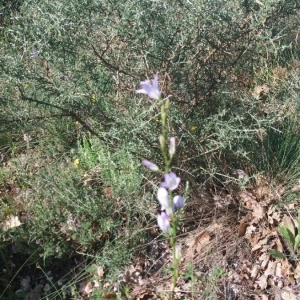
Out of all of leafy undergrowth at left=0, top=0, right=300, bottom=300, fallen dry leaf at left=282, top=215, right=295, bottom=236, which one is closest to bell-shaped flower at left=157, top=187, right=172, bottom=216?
leafy undergrowth at left=0, top=0, right=300, bottom=300

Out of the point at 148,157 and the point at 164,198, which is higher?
the point at 164,198

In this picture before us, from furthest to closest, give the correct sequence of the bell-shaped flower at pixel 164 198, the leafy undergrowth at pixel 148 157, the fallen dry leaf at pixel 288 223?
the fallen dry leaf at pixel 288 223 < the leafy undergrowth at pixel 148 157 < the bell-shaped flower at pixel 164 198

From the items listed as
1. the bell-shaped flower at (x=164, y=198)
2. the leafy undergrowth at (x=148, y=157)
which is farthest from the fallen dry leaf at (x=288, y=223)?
the bell-shaped flower at (x=164, y=198)

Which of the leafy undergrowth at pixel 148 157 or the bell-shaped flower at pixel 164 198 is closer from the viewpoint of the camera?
the bell-shaped flower at pixel 164 198

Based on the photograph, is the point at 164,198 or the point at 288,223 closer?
the point at 164,198

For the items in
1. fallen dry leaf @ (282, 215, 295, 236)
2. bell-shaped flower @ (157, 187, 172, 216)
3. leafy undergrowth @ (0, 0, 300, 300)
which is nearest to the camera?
bell-shaped flower @ (157, 187, 172, 216)

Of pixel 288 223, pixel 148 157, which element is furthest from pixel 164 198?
pixel 288 223

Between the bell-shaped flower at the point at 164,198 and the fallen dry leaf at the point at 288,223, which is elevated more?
the bell-shaped flower at the point at 164,198

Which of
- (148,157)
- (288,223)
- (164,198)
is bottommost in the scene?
(288,223)

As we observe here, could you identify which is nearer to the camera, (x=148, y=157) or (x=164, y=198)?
(x=164, y=198)

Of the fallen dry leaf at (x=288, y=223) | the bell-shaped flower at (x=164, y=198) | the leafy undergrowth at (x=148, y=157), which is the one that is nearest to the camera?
the bell-shaped flower at (x=164, y=198)

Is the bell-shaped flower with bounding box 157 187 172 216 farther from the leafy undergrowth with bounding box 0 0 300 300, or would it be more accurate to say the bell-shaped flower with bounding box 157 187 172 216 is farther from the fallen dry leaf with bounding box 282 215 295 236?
the fallen dry leaf with bounding box 282 215 295 236

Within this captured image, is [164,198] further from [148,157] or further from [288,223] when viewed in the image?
[288,223]

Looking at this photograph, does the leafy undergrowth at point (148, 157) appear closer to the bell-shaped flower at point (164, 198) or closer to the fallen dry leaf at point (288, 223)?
the fallen dry leaf at point (288, 223)
